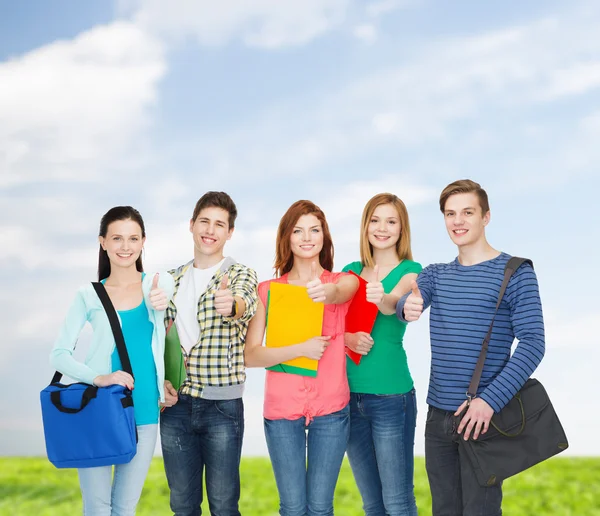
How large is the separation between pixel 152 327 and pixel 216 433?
2.31 ft

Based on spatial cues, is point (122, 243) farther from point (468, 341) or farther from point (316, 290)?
point (468, 341)

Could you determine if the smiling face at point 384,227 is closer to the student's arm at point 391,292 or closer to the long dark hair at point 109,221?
the student's arm at point 391,292

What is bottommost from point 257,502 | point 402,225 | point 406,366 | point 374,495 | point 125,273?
point 257,502

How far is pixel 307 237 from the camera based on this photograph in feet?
12.8

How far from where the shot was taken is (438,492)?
351 cm

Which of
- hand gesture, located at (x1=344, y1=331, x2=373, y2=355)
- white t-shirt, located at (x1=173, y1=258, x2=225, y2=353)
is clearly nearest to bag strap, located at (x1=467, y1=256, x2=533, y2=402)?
hand gesture, located at (x1=344, y1=331, x2=373, y2=355)

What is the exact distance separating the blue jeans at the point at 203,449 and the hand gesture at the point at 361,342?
2.45ft

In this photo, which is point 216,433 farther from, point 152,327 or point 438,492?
point 438,492

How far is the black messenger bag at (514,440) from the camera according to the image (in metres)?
3.35

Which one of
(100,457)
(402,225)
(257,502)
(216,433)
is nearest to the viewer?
(100,457)

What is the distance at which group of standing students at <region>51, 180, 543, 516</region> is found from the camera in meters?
3.55

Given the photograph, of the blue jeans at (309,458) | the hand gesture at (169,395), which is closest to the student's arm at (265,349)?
the blue jeans at (309,458)

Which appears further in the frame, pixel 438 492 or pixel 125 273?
pixel 125 273

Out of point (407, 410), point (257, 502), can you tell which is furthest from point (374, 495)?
point (257, 502)
